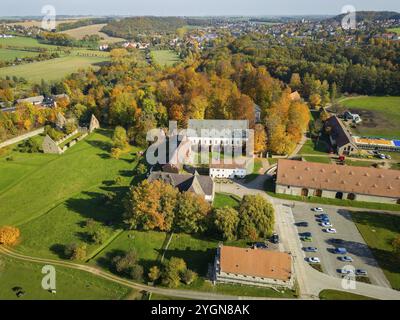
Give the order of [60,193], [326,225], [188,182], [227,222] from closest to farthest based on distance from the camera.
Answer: [227,222]
[326,225]
[188,182]
[60,193]

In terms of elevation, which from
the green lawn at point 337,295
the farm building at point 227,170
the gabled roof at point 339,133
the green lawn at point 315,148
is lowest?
the green lawn at point 337,295

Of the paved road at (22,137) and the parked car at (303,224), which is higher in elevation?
the paved road at (22,137)

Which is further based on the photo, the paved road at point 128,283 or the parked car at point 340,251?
the parked car at point 340,251

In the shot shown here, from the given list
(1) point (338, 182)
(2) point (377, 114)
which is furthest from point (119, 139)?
(2) point (377, 114)

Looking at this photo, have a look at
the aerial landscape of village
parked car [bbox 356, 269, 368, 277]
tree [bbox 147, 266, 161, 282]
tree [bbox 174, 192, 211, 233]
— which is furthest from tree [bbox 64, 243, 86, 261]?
parked car [bbox 356, 269, 368, 277]

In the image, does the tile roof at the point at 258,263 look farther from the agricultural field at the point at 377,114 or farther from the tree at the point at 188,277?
the agricultural field at the point at 377,114

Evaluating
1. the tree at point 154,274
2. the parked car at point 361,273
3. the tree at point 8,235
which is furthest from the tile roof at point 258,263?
the tree at point 8,235

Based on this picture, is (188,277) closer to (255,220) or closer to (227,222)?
(227,222)
